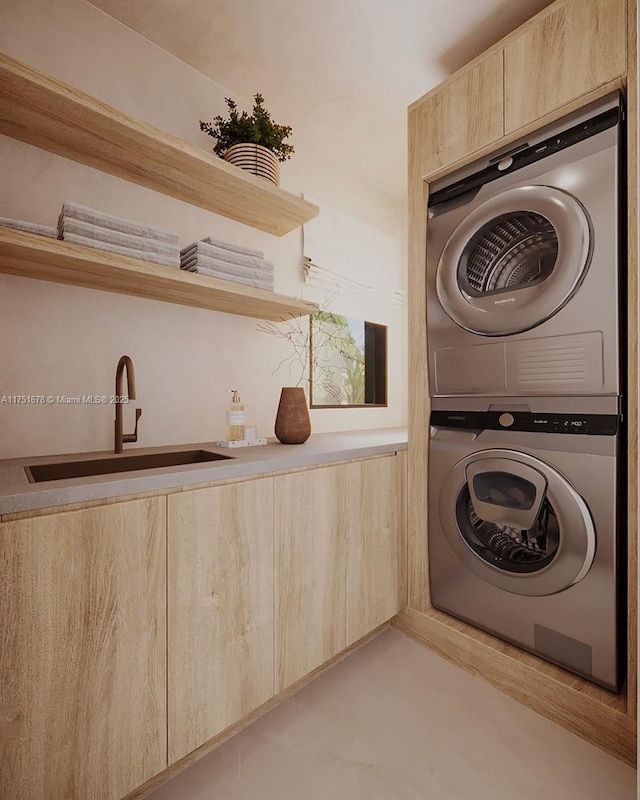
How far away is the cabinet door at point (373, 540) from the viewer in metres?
1.67

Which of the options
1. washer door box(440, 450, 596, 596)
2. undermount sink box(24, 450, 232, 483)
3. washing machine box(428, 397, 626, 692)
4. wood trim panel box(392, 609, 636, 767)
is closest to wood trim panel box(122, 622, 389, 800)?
wood trim panel box(392, 609, 636, 767)

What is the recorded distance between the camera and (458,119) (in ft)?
5.56

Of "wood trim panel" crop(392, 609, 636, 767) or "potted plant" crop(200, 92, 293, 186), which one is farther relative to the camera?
"potted plant" crop(200, 92, 293, 186)

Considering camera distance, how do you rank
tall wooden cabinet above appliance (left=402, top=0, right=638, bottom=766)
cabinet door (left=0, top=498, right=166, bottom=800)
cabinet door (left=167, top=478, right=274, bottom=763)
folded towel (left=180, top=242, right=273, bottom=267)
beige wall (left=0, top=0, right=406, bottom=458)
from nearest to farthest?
1. cabinet door (left=0, top=498, right=166, bottom=800)
2. cabinet door (left=167, top=478, right=274, bottom=763)
3. tall wooden cabinet above appliance (left=402, top=0, right=638, bottom=766)
4. beige wall (left=0, top=0, right=406, bottom=458)
5. folded towel (left=180, top=242, right=273, bottom=267)

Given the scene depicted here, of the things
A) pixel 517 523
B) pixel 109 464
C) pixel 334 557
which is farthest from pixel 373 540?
pixel 109 464

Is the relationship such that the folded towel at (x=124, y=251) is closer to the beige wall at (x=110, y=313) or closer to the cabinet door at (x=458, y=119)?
the beige wall at (x=110, y=313)

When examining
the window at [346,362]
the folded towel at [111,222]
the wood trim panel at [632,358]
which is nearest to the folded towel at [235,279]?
the folded towel at [111,222]

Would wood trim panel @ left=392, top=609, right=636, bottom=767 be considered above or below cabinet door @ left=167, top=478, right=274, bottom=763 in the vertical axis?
below

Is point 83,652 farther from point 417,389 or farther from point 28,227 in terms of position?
point 417,389

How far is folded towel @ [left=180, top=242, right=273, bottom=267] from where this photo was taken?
1.58 meters

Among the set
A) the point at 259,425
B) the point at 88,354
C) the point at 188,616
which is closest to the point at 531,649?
the point at 188,616

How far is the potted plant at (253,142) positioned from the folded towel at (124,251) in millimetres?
601

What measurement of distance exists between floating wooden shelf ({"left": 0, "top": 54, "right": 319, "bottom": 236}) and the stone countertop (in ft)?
3.64

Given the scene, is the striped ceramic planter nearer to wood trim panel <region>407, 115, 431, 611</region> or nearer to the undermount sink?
wood trim panel <region>407, 115, 431, 611</region>
